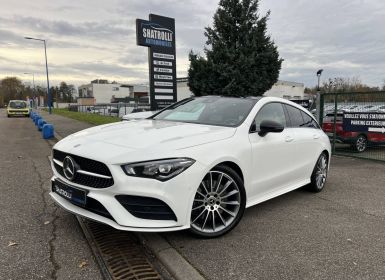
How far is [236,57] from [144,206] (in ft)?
73.7

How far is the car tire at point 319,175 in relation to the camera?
5.74 metres

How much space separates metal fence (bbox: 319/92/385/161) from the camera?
28.8 feet

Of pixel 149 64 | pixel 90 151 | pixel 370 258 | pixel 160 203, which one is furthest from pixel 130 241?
pixel 149 64

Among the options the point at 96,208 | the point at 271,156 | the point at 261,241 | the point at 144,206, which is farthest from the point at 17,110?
the point at 261,241

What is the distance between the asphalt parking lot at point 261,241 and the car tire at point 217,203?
0.45ft

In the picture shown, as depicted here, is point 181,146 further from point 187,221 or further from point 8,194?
point 8,194

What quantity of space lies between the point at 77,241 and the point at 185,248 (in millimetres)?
1159

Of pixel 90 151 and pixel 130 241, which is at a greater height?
pixel 90 151

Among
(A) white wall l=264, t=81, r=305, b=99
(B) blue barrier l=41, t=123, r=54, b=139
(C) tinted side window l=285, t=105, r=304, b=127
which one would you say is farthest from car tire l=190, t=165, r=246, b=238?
(A) white wall l=264, t=81, r=305, b=99

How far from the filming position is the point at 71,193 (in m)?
3.62

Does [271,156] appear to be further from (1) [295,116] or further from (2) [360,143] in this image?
(2) [360,143]

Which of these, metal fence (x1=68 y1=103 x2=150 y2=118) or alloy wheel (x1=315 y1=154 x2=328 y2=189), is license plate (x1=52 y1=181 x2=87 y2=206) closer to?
alloy wheel (x1=315 y1=154 x2=328 y2=189)

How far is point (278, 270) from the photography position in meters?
3.20

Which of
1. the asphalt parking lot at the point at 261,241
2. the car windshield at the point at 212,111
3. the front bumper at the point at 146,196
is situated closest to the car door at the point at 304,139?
the asphalt parking lot at the point at 261,241
